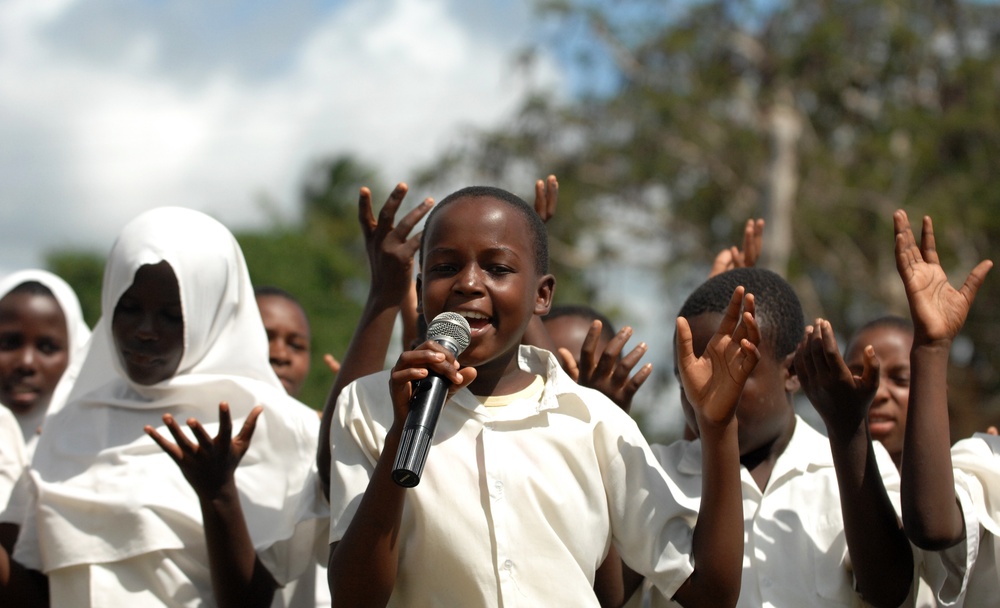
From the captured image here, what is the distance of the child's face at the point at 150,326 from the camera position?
398cm

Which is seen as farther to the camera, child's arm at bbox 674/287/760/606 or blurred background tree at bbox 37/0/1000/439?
blurred background tree at bbox 37/0/1000/439

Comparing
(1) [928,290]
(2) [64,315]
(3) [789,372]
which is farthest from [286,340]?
(1) [928,290]

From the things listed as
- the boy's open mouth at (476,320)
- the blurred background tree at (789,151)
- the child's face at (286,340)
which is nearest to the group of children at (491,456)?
the boy's open mouth at (476,320)

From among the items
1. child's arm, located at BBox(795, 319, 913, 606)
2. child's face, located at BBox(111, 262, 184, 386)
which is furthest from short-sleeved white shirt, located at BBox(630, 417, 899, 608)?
child's face, located at BBox(111, 262, 184, 386)

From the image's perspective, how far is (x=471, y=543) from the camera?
279cm

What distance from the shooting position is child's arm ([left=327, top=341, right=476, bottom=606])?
2.62 meters

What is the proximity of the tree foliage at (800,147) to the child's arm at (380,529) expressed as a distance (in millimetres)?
14360

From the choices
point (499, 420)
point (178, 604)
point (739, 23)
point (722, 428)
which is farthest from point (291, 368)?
point (739, 23)

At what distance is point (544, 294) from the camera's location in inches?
126

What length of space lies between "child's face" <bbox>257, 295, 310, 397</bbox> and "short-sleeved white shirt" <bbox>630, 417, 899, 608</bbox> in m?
2.04

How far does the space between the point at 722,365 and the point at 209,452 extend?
4.87ft

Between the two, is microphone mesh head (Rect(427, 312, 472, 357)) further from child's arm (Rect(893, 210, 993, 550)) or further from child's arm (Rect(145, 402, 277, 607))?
child's arm (Rect(893, 210, 993, 550))

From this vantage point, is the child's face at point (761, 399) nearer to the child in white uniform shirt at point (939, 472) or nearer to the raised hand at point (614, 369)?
the raised hand at point (614, 369)

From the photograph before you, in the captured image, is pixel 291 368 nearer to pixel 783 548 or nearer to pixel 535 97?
pixel 783 548
